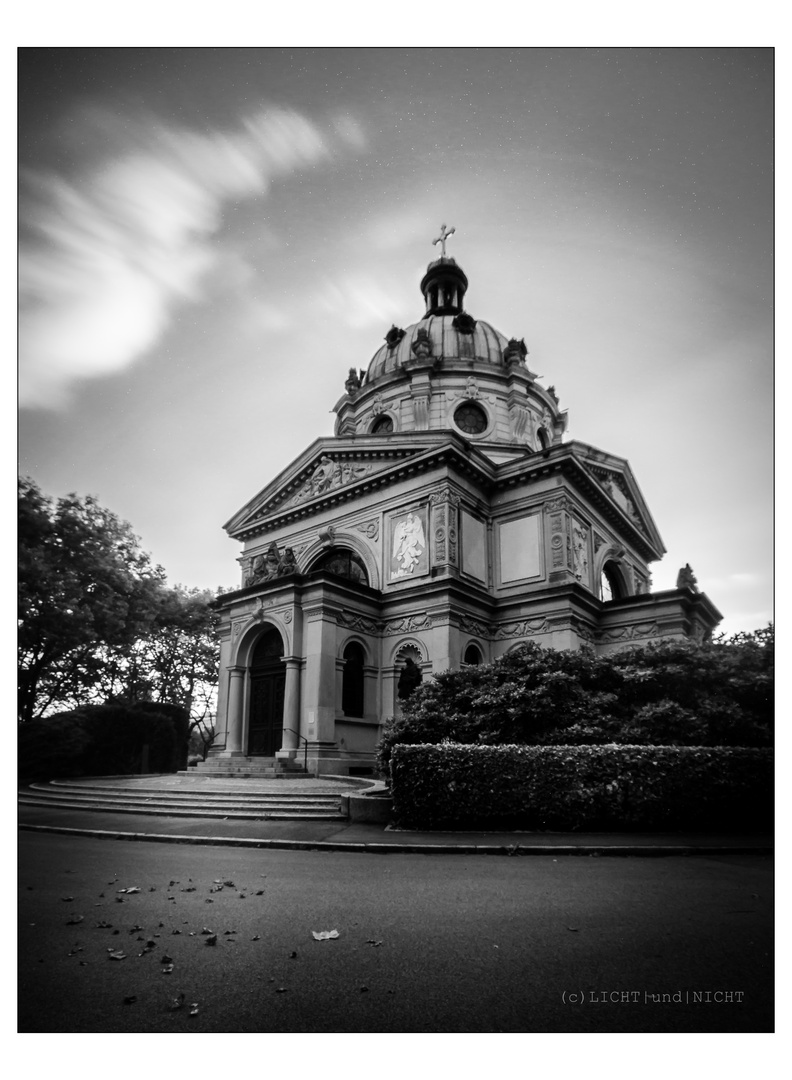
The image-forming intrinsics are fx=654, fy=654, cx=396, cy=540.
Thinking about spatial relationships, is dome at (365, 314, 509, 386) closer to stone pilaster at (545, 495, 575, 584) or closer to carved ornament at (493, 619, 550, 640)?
stone pilaster at (545, 495, 575, 584)

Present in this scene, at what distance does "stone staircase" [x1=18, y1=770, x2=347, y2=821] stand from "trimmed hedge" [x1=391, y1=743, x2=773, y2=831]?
6.51 feet

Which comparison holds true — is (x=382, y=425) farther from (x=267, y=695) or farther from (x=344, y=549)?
(x=267, y=695)

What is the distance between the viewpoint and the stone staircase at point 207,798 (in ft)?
41.4

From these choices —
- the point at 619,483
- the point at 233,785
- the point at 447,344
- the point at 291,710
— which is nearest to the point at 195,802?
the point at 233,785

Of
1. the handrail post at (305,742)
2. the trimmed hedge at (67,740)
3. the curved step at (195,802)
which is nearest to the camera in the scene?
the trimmed hedge at (67,740)

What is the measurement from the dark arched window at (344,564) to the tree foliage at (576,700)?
40.6 feet

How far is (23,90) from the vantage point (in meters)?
4.95

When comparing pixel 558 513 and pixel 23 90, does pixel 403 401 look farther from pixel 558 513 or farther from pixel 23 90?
pixel 23 90

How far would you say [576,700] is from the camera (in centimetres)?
1290

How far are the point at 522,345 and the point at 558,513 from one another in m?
16.4

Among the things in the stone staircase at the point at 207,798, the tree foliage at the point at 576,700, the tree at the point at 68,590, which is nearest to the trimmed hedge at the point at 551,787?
the tree foliage at the point at 576,700

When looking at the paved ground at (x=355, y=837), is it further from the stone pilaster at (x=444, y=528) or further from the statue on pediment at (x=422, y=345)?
the statue on pediment at (x=422, y=345)
